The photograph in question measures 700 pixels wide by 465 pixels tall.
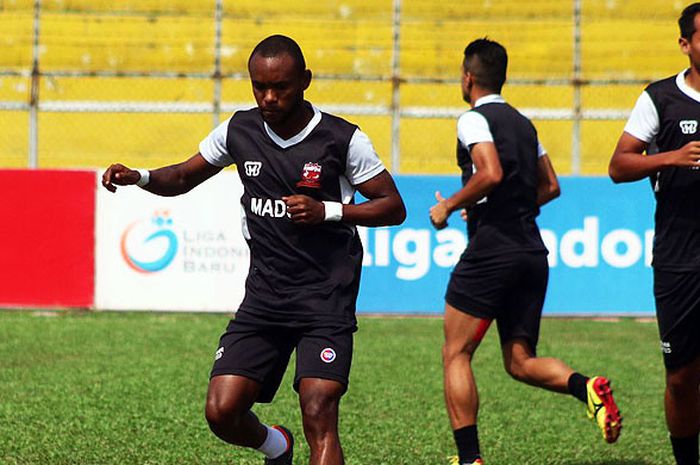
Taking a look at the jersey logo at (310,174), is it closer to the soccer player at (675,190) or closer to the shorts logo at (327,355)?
the shorts logo at (327,355)

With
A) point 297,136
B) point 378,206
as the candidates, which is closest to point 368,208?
point 378,206

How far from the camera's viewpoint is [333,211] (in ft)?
17.2

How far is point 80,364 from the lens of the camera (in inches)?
419

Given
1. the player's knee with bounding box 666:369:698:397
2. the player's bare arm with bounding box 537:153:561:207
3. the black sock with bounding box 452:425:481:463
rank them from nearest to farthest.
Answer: the player's knee with bounding box 666:369:698:397 < the black sock with bounding box 452:425:481:463 < the player's bare arm with bounding box 537:153:561:207

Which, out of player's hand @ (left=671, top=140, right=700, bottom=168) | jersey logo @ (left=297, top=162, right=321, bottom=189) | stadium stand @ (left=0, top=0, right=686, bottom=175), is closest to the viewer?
jersey logo @ (left=297, top=162, right=321, bottom=189)

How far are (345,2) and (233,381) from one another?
15896 millimetres

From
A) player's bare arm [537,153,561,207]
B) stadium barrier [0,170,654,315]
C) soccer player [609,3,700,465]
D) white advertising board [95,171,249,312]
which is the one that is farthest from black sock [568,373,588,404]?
white advertising board [95,171,249,312]

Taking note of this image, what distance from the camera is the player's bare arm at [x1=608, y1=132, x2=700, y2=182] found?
18.8 ft

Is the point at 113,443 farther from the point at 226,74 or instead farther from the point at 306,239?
the point at 226,74

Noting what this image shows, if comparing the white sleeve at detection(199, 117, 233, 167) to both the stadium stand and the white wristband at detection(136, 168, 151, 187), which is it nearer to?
the white wristband at detection(136, 168, 151, 187)

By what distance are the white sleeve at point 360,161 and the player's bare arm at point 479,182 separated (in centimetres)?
107

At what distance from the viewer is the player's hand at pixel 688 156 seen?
570 cm

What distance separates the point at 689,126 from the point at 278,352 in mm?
2226

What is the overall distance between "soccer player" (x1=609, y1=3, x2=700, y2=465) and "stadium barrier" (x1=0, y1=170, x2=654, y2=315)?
28.6ft
